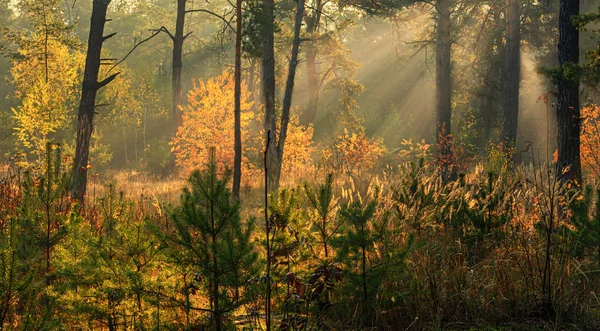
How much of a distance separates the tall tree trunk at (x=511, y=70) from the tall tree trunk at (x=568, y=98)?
27.3 feet

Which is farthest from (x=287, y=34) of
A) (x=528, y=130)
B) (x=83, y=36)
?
(x=83, y=36)

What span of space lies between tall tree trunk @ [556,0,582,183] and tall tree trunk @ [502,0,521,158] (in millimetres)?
8323

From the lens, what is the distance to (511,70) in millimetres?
19438

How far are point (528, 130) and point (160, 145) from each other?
2210 centimetres

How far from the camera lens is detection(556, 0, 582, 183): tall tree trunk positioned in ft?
30.7

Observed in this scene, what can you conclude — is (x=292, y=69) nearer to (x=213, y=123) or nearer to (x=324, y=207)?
(x=213, y=123)

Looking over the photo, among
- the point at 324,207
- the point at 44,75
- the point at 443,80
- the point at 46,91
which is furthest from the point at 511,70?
the point at 44,75

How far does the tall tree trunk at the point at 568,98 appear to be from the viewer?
9.35 m

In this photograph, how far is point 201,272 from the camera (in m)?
3.16

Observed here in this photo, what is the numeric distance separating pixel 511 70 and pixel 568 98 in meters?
10.6

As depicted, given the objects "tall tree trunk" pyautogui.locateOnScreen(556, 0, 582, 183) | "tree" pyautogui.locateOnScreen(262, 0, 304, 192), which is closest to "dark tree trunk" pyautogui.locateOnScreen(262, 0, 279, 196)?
"tree" pyautogui.locateOnScreen(262, 0, 304, 192)

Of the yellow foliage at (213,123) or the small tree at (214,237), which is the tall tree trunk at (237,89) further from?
the small tree at (214,237)

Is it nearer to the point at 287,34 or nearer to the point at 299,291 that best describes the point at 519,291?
the point at 299,291

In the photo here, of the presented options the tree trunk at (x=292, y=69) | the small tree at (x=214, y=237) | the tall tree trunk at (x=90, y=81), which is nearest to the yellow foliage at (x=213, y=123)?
the tree trunk at (x=292, y=69)
